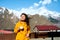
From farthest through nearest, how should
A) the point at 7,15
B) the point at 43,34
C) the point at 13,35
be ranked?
the point at 7,15
the point at 43,34
the point at 13,35

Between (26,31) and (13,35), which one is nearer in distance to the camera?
(26,31)

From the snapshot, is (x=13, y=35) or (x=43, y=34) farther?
(x=43, y=34)

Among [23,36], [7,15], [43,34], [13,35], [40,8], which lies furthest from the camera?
[7,15]

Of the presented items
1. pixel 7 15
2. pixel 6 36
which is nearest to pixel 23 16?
pixel 6 36

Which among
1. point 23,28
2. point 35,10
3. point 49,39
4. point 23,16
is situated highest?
point 35,10

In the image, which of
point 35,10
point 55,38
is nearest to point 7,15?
point 35,10

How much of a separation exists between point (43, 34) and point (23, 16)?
105 cm

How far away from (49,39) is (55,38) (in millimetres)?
195

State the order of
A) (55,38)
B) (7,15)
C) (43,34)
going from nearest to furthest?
(43,34) → (55,38) → (7,15)

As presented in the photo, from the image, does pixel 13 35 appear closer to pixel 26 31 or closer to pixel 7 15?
pixel 26 31

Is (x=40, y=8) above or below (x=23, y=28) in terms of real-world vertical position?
above

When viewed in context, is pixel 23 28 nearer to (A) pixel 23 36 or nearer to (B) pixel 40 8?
(A) pixel 23 36

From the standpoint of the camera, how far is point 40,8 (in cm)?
2370

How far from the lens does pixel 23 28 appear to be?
3.74 m
